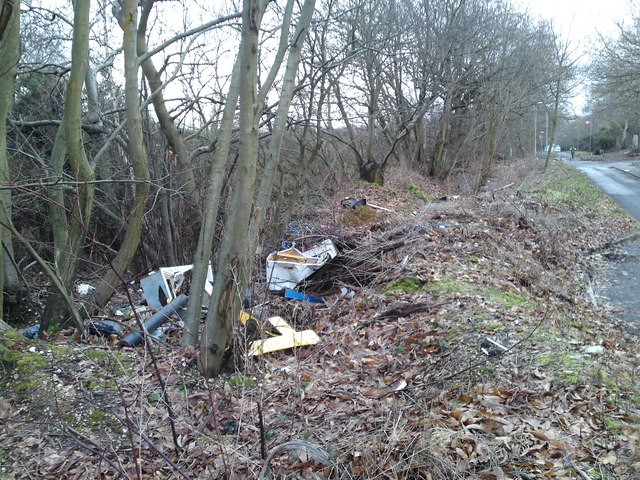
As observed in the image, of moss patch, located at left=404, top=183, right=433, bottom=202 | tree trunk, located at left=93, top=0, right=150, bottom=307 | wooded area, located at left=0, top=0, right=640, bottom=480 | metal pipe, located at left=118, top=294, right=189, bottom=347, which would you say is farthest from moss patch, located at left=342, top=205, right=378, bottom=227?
metal pipe, located at left=118, top=294, right=189, bottom=347

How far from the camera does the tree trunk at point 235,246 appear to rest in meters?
4.40

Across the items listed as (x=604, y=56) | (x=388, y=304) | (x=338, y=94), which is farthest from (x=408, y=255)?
(x=604, y=56)

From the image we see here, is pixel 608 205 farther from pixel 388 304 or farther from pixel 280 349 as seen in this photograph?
pixel 280 349

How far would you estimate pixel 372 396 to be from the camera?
4.01 metres

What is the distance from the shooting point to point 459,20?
15852 mm

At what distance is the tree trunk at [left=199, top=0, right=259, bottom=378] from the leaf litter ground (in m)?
0.26

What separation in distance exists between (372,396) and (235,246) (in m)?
1.84

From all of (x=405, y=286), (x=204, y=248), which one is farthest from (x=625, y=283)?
(x=204, y=248)

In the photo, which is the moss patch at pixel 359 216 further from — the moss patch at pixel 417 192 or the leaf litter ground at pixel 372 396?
the moss patch at pixel 417 192

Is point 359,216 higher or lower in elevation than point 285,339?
higher

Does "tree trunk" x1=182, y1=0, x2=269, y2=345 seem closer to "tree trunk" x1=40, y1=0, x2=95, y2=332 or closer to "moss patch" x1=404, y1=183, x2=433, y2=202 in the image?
"tree trunk" x1=40, y1=0, x2=95, y2=332

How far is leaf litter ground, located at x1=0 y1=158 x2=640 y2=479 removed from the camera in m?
2.92

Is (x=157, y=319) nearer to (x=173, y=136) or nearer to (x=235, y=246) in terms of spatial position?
(x=235, y=246)

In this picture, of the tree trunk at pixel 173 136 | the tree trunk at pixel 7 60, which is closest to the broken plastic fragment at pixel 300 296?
the tree trunk at pixel 173 136
